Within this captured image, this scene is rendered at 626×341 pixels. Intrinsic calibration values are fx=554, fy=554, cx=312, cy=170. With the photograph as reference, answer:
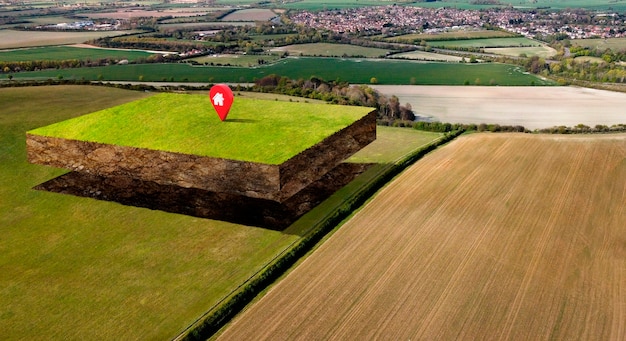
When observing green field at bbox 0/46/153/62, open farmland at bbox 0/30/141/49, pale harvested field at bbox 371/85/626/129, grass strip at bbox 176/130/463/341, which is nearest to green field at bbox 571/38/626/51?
pale harvested field at bbox 371/85/626/129

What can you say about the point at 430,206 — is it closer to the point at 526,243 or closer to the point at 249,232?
the point at 526,243

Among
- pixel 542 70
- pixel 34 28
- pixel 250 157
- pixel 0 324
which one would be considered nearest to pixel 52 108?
pixel 250 157

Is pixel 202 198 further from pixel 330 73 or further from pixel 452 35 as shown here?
pixel 452 35

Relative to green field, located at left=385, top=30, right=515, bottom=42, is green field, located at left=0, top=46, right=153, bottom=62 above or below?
above

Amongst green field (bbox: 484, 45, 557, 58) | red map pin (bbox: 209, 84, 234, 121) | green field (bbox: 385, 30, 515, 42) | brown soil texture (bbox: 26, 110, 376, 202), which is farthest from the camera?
green field (bbox: 385, 30, 515, 42)

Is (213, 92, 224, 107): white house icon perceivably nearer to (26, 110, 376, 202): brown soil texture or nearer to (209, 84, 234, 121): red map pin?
(209, 84, 234, 121): red map pin

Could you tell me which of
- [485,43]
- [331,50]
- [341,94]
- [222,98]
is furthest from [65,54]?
[485,43]

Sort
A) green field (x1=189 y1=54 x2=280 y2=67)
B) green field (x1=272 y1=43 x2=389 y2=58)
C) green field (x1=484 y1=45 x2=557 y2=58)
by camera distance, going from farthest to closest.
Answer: green field (x1=272 y1=43 x2=389 y2=58)
green field (x1=484 y1=45 x2=557 y2=58)
green field (x1=189 y1=54 x2=280 y2=67)
